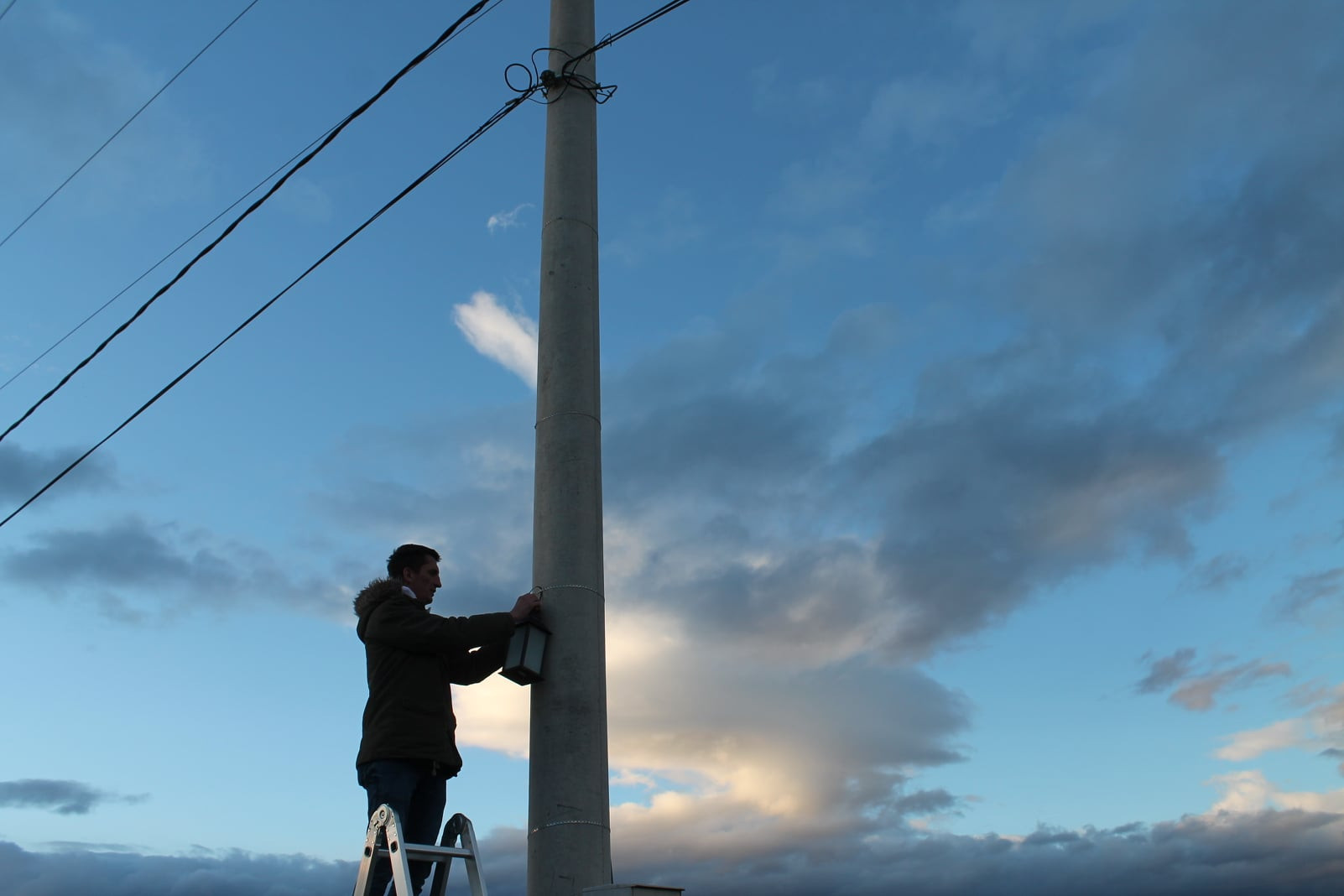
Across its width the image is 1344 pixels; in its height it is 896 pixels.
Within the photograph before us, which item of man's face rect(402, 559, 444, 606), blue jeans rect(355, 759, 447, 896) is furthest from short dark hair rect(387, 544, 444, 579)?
blue jeans rect(355, 759, 447, 896)

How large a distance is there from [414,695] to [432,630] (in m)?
0.31

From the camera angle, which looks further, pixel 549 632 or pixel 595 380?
pixel 595 380

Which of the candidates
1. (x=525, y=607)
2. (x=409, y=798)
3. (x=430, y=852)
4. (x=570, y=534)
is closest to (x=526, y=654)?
(x=525, y=607)

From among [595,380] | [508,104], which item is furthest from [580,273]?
[508,104]

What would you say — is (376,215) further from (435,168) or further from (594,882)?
(594,882)

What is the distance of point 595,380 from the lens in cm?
573

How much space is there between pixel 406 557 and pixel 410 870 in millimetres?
1527

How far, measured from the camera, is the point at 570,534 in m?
5.27

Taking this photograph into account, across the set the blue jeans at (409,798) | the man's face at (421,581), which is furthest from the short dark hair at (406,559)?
the blue jeans at (409,798)

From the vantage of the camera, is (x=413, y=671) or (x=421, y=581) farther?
(x=421, y=581)

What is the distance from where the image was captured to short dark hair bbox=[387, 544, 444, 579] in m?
5.39

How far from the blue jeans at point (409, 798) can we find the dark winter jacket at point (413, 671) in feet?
0.19

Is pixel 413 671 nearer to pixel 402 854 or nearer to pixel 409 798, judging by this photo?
pixel 409 798

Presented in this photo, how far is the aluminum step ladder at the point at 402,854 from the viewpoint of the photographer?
4.06 metres
